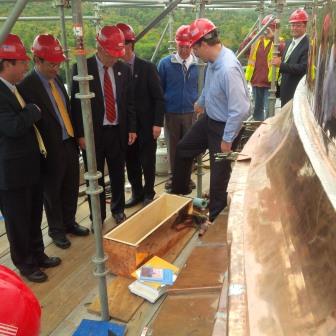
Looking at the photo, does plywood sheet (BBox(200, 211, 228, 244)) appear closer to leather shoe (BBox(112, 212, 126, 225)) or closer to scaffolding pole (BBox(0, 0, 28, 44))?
leather shoe (BBox(112, 212, 126, 225))

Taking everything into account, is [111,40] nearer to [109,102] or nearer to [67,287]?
[109,102]

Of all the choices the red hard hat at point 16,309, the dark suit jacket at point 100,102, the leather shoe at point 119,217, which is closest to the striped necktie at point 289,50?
the dark suit jacket at point 100,102

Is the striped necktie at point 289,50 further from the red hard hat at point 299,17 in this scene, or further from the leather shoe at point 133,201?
the leather shoe at point 133,201

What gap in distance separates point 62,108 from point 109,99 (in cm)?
46

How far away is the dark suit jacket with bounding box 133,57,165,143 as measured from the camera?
436 centimetres

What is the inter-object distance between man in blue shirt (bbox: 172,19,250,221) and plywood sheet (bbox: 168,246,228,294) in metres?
0.72

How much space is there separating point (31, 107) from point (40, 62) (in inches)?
20.2

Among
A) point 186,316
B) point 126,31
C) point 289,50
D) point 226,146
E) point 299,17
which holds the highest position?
point 299,17

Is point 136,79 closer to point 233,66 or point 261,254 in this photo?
point 233,66

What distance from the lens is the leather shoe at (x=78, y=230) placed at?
13.5ft

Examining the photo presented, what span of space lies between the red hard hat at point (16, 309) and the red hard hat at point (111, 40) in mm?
2601

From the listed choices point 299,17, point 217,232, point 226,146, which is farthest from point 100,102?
point 299,17

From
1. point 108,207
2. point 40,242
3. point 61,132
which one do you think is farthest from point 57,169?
point 108,207

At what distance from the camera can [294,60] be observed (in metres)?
5.38
